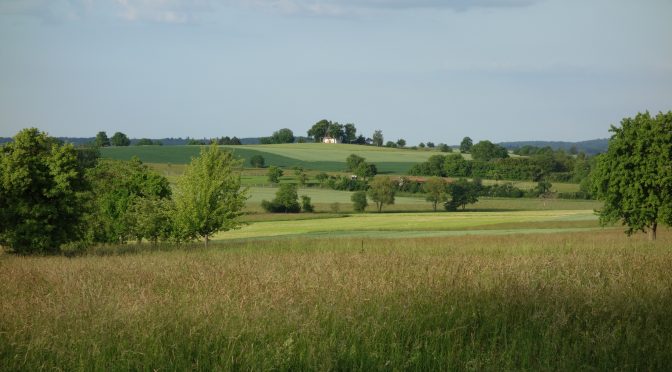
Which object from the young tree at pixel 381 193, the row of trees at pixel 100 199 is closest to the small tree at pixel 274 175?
the young tree at pixel 381 193

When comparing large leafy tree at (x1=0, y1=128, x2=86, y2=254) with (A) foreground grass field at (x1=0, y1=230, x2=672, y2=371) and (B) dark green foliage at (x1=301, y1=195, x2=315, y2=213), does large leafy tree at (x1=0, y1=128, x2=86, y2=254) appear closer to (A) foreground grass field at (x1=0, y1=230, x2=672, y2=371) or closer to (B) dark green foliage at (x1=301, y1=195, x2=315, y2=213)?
(A) foreground grass field at (x1=0, y1=230, x2=672, y2=371)

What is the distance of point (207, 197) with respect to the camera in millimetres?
45094

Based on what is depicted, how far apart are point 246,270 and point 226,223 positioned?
3581 cm

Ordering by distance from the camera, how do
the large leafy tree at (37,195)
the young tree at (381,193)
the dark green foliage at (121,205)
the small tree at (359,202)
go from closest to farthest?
the large leafy tree at (37,195) → the dark green foliage at (121,205) → the small tree at (359,202) → the young tree at (381,193)

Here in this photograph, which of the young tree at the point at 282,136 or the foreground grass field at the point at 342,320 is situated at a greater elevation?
the young tree at the point at 282,136

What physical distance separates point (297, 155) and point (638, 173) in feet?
324

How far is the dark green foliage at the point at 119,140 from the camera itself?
150m

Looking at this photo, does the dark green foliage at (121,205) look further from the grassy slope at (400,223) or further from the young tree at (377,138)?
the young tree at (377,138)

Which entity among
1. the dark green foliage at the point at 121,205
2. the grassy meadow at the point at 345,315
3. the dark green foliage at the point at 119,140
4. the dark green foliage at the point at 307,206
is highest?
the dark green foliage at the point at 119,140

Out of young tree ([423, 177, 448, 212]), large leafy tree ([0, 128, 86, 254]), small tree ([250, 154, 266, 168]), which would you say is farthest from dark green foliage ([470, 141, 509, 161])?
large leafy tree ([0, 128, 86, 254])

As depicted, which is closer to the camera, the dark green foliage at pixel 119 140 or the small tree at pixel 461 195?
the small tree at pixel 461 195

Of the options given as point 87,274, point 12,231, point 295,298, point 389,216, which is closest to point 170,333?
point 295,298

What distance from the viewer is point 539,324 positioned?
728cm

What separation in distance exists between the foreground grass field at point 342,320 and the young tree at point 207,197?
35.4m
